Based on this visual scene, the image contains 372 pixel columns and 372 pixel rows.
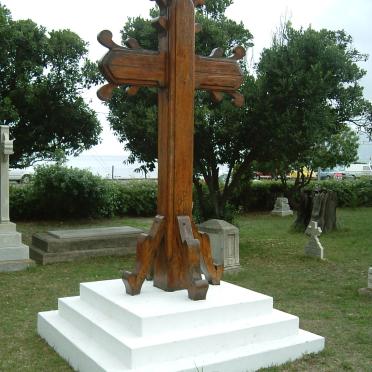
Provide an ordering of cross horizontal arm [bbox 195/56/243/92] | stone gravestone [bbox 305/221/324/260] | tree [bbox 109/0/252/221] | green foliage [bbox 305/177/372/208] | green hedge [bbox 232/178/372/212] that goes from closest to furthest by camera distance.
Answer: cross horizontal arm [bbox 195/56/243/92], stone gravestone [bbox 305/221/324/260], tree [bbox 109/0/252/221], green hedge [bbox 232/178/372/212], green foliage [bbox 305/177/372/208]

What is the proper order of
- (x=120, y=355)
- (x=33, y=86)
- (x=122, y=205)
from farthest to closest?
(x=122, y=205) < (x=33, y=86) < (x=120, y=355)

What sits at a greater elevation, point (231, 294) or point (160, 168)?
point (160, 168)

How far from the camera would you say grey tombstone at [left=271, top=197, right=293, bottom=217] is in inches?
754

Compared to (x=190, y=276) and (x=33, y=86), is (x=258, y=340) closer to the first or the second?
(x=190, y=276)

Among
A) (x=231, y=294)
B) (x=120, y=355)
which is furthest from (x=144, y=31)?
(x=120, y=355)

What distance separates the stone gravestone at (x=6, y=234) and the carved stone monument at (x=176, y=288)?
4.22m

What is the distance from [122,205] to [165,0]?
43.4 feet

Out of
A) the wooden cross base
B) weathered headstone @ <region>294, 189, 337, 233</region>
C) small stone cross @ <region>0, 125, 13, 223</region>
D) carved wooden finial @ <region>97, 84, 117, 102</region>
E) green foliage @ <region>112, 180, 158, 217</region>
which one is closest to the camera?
carved wooden finial @ <region>97, 84, 117, 102</region>

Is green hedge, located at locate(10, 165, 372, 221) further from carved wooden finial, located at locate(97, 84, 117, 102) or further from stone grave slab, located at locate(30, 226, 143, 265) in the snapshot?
carved wooden finial, located at locate(97, 84, 117, 102)

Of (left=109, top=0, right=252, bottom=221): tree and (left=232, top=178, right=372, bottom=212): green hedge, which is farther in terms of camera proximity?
(left=232, top=178, right=372, bottom=212): green hedge

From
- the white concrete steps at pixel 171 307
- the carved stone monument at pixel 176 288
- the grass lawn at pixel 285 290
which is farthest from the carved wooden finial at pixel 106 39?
the grass lawn at pixel 285 290

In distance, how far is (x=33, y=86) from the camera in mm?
11922

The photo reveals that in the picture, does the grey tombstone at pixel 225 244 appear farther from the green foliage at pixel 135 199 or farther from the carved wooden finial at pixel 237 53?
the green foliage at pixel 135 199

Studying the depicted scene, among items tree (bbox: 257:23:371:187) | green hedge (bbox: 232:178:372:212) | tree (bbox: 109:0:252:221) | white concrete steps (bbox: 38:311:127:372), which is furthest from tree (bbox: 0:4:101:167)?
green hedge (bbox: 232:178:372:212)
